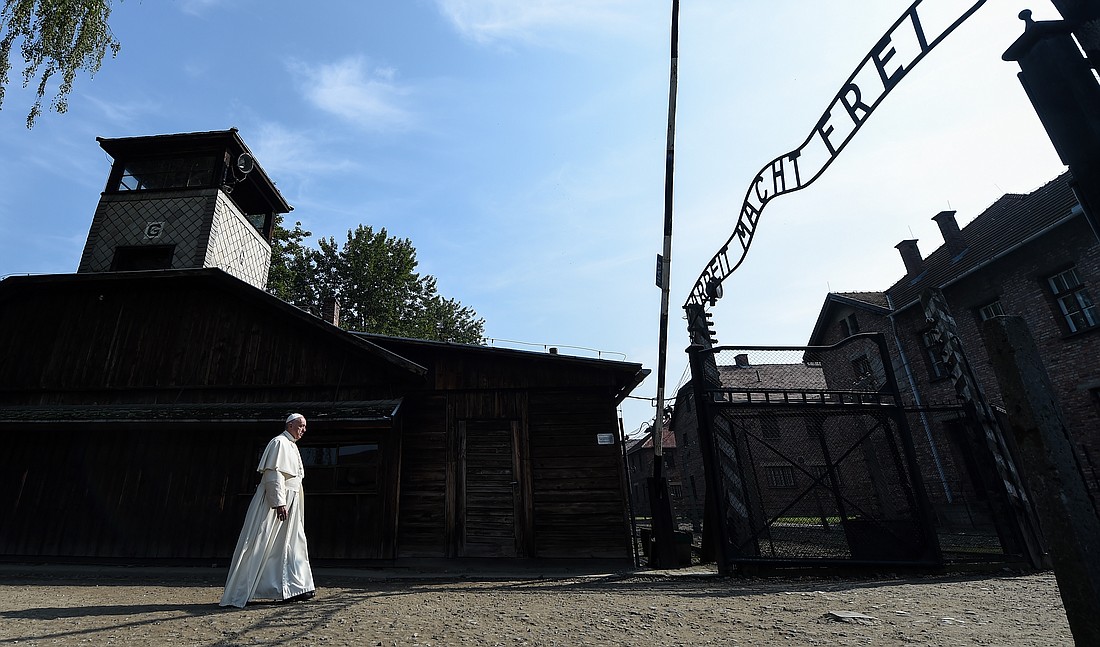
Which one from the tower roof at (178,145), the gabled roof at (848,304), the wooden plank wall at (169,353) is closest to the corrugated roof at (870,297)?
the gabled roof at (848,304)

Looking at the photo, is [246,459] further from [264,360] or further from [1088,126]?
[1088,126]

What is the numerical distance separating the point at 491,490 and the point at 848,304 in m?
19.6

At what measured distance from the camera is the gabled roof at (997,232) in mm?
14469

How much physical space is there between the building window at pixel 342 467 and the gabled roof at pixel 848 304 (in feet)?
64.9

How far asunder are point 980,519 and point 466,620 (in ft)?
52.0

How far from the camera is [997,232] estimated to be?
1695 centimetres

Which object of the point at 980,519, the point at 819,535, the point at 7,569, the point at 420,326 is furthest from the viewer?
the point at 420,326

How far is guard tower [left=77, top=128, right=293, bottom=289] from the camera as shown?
13469mm

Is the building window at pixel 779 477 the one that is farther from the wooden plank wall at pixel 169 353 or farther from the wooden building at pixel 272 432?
the wooden plank wall at pixel 169 353

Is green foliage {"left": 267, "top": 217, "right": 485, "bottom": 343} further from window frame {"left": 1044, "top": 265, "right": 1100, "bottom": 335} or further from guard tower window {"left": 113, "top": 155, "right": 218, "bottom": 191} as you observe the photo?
window frame {"left": 1044, "top": 265, "right": 1100, "bottom": 335}

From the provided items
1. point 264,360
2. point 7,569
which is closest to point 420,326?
point 264,360

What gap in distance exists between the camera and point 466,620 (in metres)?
4.32

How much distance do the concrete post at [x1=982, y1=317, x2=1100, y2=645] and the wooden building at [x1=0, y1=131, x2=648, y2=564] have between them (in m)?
7.97

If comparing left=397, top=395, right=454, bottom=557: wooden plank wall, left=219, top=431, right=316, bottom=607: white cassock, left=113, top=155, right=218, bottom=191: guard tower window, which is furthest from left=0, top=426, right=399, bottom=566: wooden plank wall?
left=113, top=155, right=218, bottom=191: guard tower window
